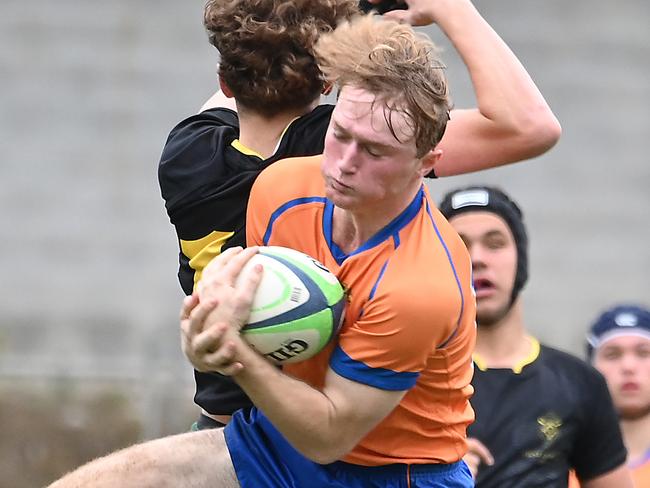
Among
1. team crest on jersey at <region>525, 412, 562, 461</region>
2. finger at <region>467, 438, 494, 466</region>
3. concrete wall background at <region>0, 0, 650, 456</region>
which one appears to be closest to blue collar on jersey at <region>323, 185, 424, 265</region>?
finger at <region>467, 438, 494, 466</region>

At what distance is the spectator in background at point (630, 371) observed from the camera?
654 centimetres

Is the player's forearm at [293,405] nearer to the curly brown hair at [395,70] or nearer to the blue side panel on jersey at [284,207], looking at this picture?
the blue side panel on jersey at [284,207]

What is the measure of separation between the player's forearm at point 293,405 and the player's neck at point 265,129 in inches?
31.9

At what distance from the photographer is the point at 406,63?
3607 millimetres

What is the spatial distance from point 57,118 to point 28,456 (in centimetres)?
285

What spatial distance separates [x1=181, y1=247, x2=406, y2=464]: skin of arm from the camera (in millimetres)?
3482

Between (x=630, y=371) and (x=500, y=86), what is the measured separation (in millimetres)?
2868

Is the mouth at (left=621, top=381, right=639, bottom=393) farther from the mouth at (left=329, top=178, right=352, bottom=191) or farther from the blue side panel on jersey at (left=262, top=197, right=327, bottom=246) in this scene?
the mouth at (left=329, top=178, right=352, bottom=191)

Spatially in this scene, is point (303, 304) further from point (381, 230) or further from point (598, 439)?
point (598, 439)

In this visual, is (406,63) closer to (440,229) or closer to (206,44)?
(440,229)

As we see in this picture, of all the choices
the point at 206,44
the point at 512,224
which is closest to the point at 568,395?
the point at 512,224

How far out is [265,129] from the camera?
Result: 4.13 m

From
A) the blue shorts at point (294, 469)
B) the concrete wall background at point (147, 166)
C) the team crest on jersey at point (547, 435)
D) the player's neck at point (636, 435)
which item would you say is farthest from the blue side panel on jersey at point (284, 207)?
the concrete wall background at point (147, 166)

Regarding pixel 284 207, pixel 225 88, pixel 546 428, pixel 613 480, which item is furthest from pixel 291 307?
pixel 613 480
